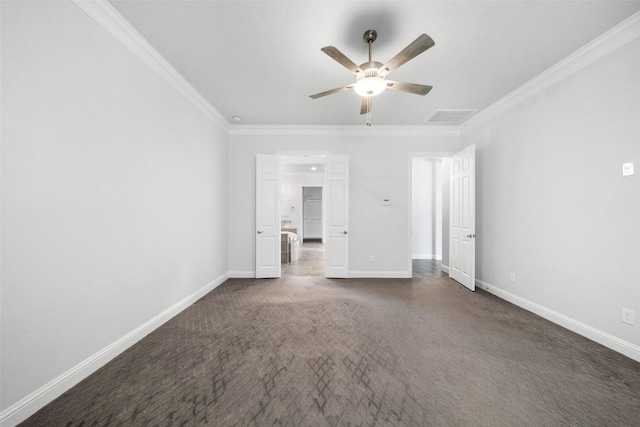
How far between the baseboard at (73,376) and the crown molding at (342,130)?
3.28 metres

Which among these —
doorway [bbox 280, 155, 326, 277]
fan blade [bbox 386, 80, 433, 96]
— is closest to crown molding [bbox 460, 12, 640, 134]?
fan blade [bbox 386, 80, 433, 96]

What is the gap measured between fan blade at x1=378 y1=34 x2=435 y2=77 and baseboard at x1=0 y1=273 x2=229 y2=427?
3315mm

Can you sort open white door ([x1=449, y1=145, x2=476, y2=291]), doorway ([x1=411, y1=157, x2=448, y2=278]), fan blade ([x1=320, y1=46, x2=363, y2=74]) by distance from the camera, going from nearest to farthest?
fan blade ([x1=320, y1=46, x2=363, y2=74]), open white door ([x1=449, y1=145, x2=476, y2=291]), doorway ([x1=411, y1=157, x2=448, y2=278])

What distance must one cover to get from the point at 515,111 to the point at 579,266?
2138mm

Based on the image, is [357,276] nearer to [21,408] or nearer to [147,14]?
[21,408]

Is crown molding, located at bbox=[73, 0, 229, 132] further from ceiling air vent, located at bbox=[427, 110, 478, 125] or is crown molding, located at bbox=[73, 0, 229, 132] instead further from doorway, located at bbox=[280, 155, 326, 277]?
doorway, located at bbox=[280, 155, 326, 277]

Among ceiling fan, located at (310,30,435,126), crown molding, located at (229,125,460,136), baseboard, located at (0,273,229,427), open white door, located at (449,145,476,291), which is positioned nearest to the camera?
baseboard, located at (0,273,229,427)

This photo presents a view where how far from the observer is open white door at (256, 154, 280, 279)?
4.67m

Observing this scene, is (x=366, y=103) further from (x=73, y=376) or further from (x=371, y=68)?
(x=73, y=376)

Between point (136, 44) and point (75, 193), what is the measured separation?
1.55 m

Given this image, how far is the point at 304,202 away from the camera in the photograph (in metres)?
11.3

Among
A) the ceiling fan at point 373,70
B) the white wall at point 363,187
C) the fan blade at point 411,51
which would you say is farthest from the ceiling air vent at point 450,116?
the fan blade at point 411,51

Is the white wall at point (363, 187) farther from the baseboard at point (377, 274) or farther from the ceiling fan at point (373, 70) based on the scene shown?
the ceiling fan at point (373, 70)

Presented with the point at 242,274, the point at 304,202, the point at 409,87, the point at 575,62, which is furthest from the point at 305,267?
the point at 304,202
